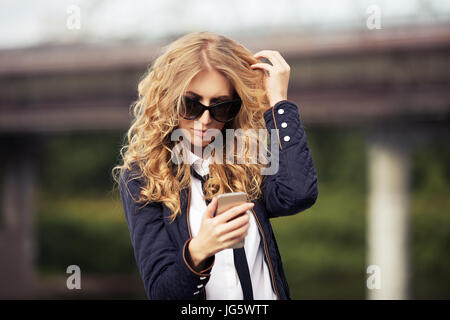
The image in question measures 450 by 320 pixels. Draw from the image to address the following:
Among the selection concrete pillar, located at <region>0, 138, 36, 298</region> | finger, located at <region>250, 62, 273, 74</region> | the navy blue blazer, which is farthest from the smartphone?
concrete pillar, located at <region>0, 138, 36, 298</region>

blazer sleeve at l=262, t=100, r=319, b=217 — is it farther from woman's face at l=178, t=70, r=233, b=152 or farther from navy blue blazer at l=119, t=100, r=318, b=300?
woman's face at l=178, t=70, r=233, b=152

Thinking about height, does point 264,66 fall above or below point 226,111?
above

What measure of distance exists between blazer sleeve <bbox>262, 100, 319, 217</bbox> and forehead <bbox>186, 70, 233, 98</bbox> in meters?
0.21

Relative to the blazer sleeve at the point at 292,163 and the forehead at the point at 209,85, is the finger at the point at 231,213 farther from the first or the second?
the forehead at the point at 209,85

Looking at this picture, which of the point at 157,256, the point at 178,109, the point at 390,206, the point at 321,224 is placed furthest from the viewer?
the point at 321,224

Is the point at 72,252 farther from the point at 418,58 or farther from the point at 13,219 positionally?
the point at 418,58

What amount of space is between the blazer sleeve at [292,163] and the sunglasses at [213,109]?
153mm

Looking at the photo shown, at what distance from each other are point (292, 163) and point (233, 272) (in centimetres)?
43

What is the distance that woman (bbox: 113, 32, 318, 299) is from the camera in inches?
73.0

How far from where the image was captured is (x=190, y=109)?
Result: 78.2 inches

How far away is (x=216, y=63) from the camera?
1961mm

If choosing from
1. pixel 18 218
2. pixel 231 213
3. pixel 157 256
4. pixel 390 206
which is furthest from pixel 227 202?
pixel 18 218

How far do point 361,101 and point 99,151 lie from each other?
71.7 feet

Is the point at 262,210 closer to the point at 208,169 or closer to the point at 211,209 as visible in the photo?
the point at 208,169
